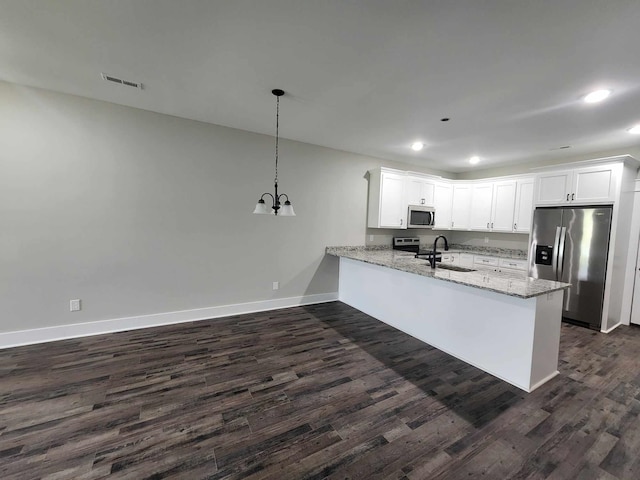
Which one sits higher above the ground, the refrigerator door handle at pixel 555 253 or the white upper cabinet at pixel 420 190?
the white upper cabinet at pixel 420 190

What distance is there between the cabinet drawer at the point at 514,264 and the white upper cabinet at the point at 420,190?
1688 millimetres

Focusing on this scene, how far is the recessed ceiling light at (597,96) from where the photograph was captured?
2424mm

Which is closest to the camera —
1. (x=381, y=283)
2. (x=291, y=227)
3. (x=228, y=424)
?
(x=228, y=424)

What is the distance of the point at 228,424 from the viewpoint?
191 cm

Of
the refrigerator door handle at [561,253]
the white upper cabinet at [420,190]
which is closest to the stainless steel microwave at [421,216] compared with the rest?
the white upper cabinet at [420,190]

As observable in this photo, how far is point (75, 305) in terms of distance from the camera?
10.3 feet

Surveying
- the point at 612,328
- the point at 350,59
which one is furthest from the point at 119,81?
the point at 612,328

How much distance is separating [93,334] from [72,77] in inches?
109

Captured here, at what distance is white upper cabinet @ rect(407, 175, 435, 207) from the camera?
16.9 feet

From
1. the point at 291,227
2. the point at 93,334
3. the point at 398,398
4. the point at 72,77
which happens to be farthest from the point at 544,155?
the point at 93,334

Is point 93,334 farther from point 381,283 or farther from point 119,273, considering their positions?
point 381,283

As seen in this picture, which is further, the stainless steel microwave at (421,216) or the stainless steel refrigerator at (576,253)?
the stainless steel microwave at (421,216)

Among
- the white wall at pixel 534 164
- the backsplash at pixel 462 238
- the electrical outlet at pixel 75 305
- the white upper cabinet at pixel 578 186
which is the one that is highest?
the white wall at pixel 534 164

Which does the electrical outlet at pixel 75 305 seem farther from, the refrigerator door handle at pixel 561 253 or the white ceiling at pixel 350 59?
the refrigerator door handle at pixel 561 253
